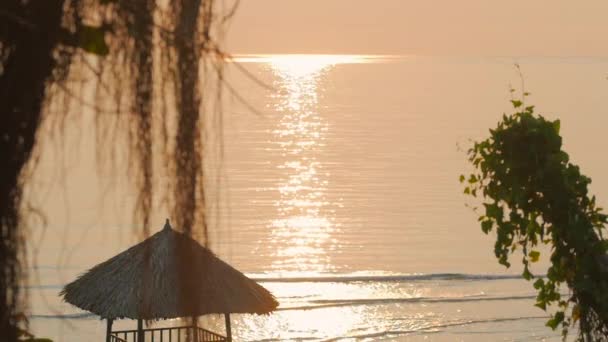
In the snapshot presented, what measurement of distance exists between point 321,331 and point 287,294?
452cm

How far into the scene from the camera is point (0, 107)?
2.01m

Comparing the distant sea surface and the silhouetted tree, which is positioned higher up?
the distant sea surface

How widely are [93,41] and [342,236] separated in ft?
144

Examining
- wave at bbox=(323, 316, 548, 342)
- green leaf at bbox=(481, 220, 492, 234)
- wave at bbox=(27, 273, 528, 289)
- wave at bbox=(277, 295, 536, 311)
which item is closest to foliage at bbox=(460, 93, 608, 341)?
green leaf at bbox=(481, 220, 492, 234)

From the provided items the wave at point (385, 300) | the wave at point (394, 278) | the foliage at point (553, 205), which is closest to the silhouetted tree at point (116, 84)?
the foliage at point (553, 205)

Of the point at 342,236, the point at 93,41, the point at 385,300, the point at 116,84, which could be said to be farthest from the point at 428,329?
the point at 93,41

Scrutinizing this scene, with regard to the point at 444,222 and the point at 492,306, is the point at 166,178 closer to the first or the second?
the point at 492,306

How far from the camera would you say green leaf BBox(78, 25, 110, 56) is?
2.00 m

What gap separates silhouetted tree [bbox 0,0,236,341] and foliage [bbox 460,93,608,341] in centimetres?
585

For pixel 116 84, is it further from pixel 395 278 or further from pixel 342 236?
pixel 342 236

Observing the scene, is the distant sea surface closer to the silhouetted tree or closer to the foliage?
the silhouetted tree

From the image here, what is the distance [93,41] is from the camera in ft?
6.57

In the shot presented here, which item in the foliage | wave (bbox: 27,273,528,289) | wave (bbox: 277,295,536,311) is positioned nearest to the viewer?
the foliage

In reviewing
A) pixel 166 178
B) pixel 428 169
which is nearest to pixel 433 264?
pixel 428 169
